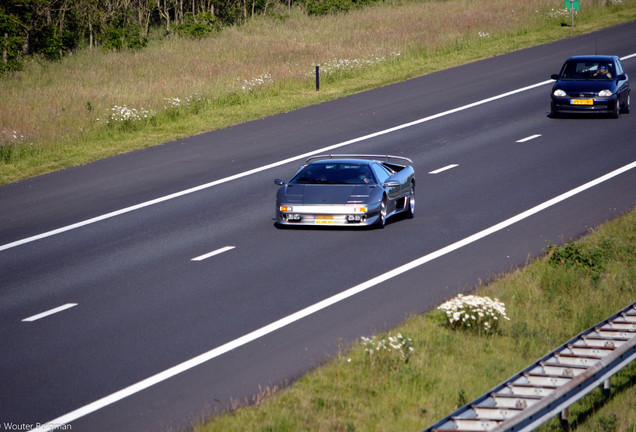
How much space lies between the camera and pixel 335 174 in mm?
18859

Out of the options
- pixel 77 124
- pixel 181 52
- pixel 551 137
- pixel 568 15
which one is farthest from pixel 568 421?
pixel 568 15

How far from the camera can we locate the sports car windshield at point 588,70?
30.0 metres

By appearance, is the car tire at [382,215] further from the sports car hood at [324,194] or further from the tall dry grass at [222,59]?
the tall dry grass at [222,59]

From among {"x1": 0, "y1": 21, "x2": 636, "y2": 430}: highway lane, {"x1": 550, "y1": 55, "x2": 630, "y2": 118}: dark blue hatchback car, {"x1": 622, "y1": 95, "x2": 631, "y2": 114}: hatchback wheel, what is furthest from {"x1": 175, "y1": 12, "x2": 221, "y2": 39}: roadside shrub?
{"x1": 0, "y1": 21, "x2": 636, "y2": 430}: highway lane

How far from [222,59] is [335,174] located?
2441 centimetres

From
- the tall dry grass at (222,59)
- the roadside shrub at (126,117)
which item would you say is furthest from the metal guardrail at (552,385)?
the roadside shrub at (126,117)

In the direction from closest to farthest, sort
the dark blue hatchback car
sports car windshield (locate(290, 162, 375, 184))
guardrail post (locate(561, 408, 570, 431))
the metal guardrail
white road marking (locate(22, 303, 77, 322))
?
the metal guardrail < guardrail post (locate(561, 408, 570, 431)) < white road marking (locate(22, 303, 77, 322)) < sports car windshield (locate(290, 162, 375, 184)) < the dark blue hatchback car

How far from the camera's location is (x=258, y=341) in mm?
11773

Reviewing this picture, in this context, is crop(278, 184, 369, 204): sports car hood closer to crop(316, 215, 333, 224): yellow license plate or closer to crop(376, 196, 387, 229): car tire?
crop(316, 215, 333, 224): yellow license plate

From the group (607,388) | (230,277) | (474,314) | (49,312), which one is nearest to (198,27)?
(230,277)

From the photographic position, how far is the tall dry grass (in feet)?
99.7

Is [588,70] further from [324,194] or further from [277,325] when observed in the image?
[277,325]

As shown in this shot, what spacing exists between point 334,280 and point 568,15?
40.9 m

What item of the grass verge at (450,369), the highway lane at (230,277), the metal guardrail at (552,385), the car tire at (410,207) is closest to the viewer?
the metal guardrail at (552,385)
